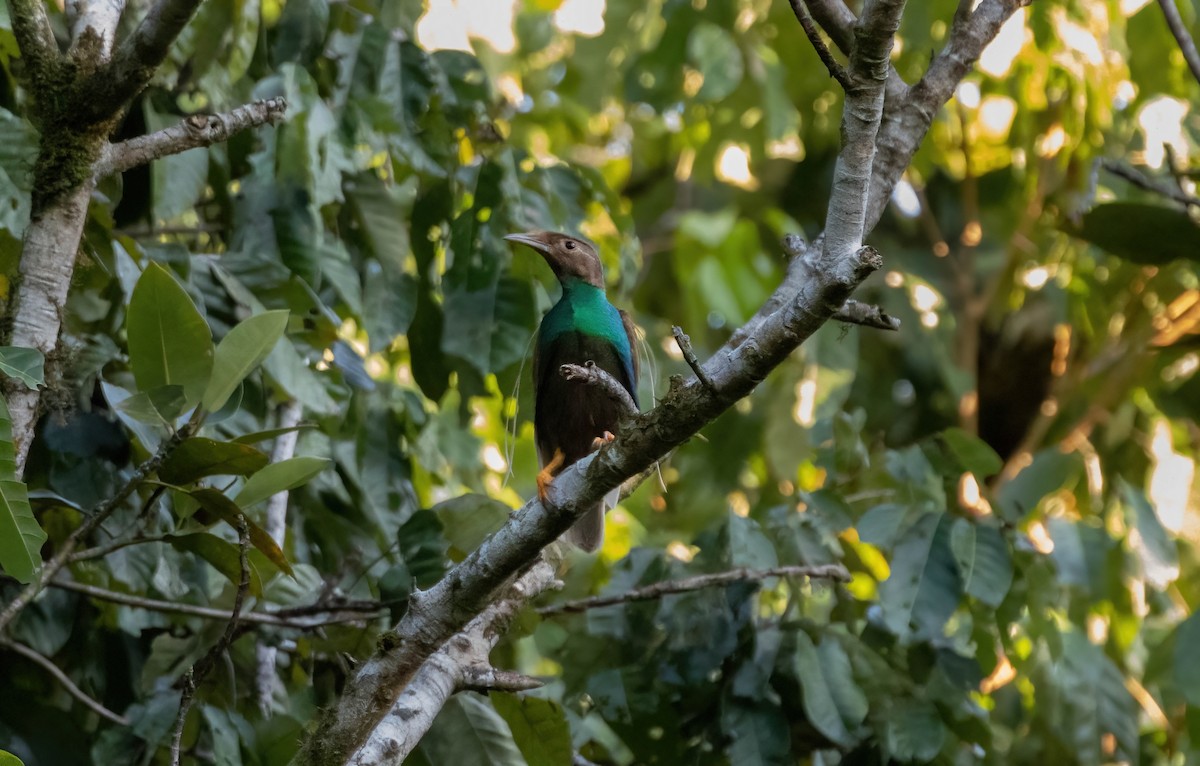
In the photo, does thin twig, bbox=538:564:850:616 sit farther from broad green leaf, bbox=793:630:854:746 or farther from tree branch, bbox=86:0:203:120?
tree branch, bbox=86:0:203:120

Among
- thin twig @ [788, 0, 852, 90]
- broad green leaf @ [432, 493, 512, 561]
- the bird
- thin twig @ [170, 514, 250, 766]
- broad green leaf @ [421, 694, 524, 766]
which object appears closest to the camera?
thin twig @ [788, 0, 852, 90]

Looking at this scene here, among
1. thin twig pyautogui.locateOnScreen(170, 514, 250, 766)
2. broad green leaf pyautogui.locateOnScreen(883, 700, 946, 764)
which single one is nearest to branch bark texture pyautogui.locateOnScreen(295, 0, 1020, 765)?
thin twig pyautogui.locateOnScreen(170, 514, 250, 766)

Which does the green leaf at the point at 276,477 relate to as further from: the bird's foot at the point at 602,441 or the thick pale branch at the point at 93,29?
the thick pale branch at the point at 93,29

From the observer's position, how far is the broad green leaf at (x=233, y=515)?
2.57m

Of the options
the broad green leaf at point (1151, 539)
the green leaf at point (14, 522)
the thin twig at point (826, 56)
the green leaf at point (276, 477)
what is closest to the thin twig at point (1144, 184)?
the broad green leaf at point (1151, 539)

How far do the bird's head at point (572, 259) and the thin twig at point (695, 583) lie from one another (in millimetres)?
1137

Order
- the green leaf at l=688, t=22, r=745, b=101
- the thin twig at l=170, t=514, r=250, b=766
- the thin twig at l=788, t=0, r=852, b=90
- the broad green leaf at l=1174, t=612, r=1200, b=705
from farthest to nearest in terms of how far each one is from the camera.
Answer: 1. the green leaf at l=688, t=22, r=745, b=101
2. the broad green leaf at l=1174, t=612, r=1200, b=705
3. the thin twig at l=170, t=514, r=250, b=766
4. the thin twig at l=788, t=0, r=852, b=90

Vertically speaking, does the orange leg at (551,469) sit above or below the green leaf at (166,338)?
below

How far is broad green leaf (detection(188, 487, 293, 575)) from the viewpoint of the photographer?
2574mm

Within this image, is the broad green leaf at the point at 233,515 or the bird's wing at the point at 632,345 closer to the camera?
the broad green leaf at the point at 233,515

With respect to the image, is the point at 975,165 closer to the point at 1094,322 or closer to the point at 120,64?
the point at 1094,322

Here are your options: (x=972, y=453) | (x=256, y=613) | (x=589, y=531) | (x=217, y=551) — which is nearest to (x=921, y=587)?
(x=972, y=453)

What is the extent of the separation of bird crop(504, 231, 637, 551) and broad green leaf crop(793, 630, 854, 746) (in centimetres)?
76

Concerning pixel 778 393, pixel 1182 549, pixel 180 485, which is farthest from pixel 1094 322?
pixel 180 485
